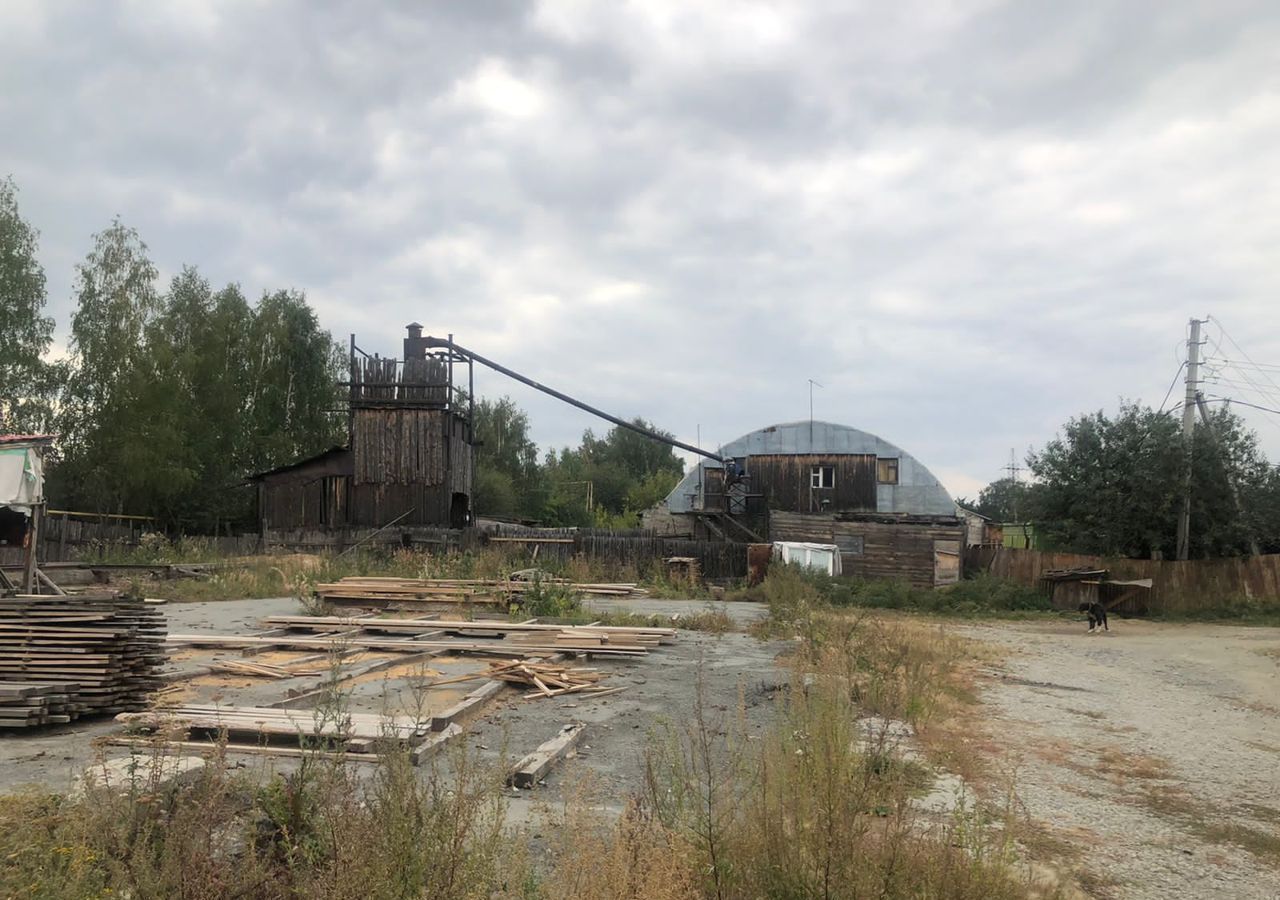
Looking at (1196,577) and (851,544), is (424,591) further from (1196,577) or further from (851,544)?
(1196,577)

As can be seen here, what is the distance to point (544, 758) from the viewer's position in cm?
631

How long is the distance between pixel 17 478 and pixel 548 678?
829 centimetres

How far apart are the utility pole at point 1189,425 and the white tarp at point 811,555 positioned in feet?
35.8

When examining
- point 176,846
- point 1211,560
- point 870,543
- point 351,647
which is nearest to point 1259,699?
point 351,647

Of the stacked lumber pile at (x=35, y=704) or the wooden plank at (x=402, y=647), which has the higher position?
the stacked lumber pile at (x=35, y=704)

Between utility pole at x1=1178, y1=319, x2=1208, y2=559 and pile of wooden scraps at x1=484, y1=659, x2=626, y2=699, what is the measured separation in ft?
82.3

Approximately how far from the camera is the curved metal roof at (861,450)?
4109cm

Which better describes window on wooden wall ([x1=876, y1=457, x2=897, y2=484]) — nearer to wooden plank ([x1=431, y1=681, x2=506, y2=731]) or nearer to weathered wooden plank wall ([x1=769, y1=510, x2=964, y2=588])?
weathered wooden plank wall ([x1=769, y1=510, x2=964, y2=588])

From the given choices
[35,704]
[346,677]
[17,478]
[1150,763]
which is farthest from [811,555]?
[35,704]

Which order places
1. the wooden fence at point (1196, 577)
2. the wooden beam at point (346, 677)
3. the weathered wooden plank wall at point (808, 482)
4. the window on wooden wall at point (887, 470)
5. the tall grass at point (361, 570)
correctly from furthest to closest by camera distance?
1. the window on wooden wall at point (887, 470)
2. the weathered wooden plank wall at point (808, 482)
3. the wooden fence at point (1196, 577)
4. the tall grass at point (361, 570)
5. the wooden beam at point (346, 677)

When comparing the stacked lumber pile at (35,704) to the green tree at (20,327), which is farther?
the green tree at (20,327)

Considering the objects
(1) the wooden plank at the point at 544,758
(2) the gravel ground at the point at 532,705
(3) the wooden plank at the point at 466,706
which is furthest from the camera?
(3) the wooden plank at the point at 466,706

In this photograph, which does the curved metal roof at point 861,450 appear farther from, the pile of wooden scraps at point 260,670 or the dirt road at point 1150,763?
the pile of wooden scraps at point 260,670

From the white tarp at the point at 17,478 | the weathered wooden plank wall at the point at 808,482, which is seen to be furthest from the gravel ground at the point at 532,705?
the weathered wooden plank wall at the point at 808,482
